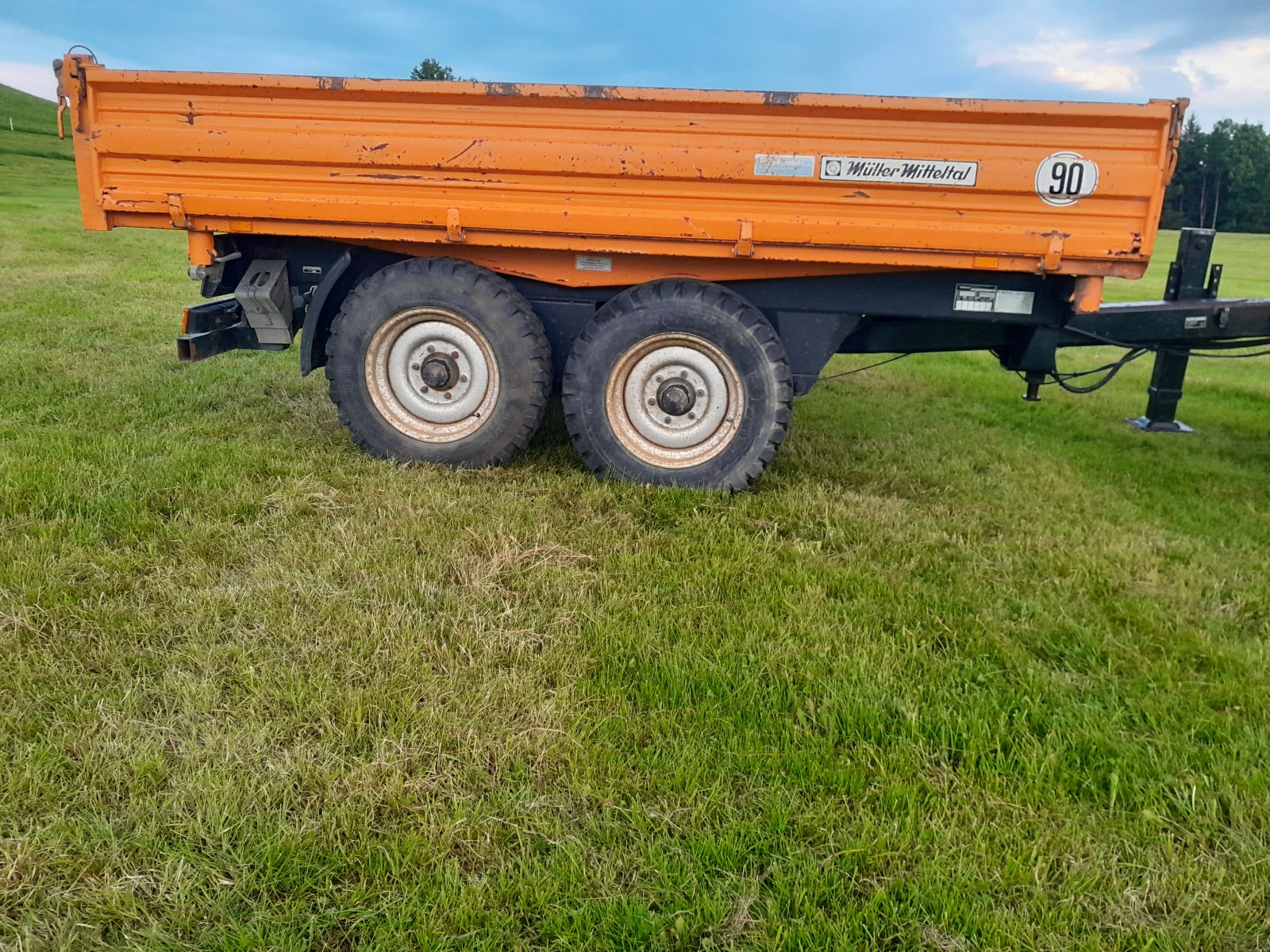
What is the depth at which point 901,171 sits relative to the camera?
4.54m

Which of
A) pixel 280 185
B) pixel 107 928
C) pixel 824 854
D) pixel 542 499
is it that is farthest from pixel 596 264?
pixel 107 928

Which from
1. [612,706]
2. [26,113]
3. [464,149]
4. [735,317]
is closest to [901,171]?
[735,317]

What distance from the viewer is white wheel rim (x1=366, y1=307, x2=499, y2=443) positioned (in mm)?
5160

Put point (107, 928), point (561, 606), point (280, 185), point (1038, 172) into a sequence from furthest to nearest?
point (280, 185)
point (1038, 172)
point (561, 606)
point (107, 928)

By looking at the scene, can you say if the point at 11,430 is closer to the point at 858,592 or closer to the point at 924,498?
the point at 858,592

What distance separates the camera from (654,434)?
202 inches

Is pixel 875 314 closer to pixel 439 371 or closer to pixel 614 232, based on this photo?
pixel 614 232

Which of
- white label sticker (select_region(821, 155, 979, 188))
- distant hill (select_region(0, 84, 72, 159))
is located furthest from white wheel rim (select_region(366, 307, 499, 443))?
distant hill (select_region(0, 84, 72, 159))

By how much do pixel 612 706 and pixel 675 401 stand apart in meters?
2.43

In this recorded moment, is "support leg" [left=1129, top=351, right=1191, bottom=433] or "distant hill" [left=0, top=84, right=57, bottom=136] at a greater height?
"distant hill" [left=0, top=84, right=57, bottom=136]

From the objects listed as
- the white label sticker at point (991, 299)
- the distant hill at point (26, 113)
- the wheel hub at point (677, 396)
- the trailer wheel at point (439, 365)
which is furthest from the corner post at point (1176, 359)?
the distant hill at point (26, 113)

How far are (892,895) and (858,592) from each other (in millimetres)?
1722

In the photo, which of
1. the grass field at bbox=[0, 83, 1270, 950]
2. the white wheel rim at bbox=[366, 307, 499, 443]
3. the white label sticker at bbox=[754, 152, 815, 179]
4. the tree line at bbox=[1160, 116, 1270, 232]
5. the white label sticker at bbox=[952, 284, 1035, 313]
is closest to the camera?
the grass field at bbox=[0, 83, 1270, 950]

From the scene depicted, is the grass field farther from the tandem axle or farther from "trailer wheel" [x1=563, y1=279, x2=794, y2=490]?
the tandem axle
